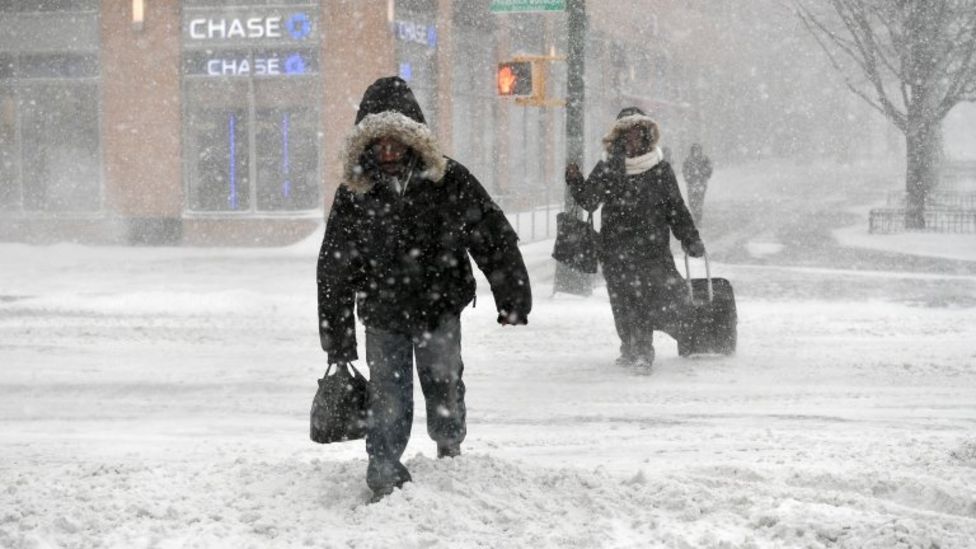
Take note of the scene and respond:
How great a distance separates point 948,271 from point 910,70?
8803 mm

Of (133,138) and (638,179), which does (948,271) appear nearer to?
(638,179)

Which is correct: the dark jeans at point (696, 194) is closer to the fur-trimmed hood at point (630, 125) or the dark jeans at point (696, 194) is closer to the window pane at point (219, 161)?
the window pane at point (219, 161)

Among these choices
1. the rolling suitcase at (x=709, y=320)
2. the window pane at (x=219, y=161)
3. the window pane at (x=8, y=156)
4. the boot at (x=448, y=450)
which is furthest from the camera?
the window pane at (x=8, y=156)

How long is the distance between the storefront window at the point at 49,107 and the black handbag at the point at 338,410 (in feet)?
62.5

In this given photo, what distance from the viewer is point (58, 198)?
76.9 ft

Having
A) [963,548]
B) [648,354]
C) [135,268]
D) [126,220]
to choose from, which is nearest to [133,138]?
[126,220]

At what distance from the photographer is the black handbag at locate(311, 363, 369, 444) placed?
535cm

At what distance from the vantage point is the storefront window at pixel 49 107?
22.8 m

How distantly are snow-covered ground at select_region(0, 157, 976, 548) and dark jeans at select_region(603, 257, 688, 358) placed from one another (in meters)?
0.33

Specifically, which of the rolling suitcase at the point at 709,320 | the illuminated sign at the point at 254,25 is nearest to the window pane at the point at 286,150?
the illuminated sign at the point at 254,25

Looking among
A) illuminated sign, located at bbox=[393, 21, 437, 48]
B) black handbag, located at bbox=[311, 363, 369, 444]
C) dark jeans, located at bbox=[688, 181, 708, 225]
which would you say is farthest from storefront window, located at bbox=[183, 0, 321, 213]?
black handbag, located at bbox=[311, 363, 369, 444]

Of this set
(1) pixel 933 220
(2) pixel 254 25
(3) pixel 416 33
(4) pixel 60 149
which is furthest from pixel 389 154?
(1) pixel 933 220

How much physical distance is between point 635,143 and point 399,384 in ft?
14.3

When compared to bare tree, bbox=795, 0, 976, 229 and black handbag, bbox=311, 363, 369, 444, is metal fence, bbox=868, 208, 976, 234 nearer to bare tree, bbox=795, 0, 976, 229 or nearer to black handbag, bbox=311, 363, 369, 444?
bare tree, bbox=795, 0, 976, 229
